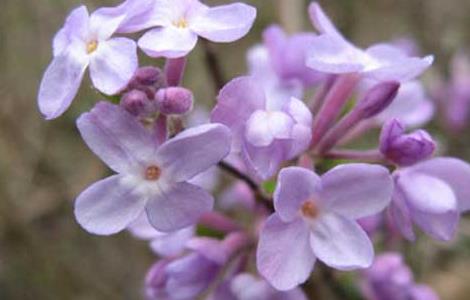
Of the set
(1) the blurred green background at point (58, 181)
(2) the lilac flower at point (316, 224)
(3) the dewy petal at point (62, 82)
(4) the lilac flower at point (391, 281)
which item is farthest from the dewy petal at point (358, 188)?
(1) the blurred green background at point (58, 181)

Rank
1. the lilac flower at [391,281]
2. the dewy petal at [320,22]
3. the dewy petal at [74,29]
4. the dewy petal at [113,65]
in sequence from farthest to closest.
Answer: the lilac flower at [391,281]
the dewy petal at [320,22]
the dewy petal at [74,29]
the dewy petal at [113,65]

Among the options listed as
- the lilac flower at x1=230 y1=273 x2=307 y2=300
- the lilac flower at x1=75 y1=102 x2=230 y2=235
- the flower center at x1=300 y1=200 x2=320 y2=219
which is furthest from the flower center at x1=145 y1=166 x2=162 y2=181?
the lilac flower at x1=230 y1=273 x2=307 y2=300

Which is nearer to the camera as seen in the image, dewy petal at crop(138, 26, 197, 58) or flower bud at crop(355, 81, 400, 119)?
dewy petal at crop(138, 26, 197, 58)

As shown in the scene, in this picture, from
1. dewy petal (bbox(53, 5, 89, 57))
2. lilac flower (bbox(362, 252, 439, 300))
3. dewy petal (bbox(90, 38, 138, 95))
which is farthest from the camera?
lilac flower (bbox(362, 252, 439, 300))

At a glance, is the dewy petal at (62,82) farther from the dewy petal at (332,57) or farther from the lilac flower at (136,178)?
the dewy petal at (332,57)

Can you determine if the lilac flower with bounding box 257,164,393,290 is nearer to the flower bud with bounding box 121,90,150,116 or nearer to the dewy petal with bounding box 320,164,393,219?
the dewy petal with bounding box 320,164,393,219

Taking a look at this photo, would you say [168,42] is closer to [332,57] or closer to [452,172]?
[332,57]

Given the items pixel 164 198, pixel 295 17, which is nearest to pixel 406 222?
pixel 164 198
